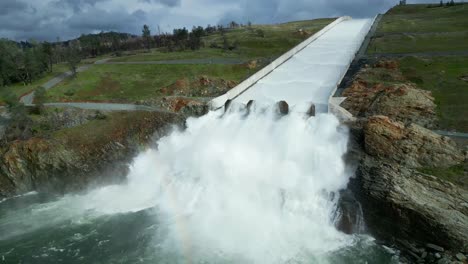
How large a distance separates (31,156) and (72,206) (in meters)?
6.69

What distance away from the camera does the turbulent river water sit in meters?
21.0

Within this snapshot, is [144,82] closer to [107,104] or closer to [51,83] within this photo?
[107,104]

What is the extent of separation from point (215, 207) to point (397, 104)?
15.6m

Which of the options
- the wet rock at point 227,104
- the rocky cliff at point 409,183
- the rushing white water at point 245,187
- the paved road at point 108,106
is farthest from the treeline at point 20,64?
the rocky cliff at point 409,183

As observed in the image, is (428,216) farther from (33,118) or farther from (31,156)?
(33,118)

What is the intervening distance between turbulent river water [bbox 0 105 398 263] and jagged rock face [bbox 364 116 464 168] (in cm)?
214

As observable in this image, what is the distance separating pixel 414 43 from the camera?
52406 millimetres

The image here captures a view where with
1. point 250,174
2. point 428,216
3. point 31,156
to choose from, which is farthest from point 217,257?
point 31,156

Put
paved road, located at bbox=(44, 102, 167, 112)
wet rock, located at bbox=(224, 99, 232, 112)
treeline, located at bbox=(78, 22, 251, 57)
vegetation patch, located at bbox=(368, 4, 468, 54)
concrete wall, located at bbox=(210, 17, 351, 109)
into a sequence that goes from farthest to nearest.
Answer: treeline, located at bbox=(78, 22, 251, 57) < vegetation patch, located at bbox=(368, 4, 468, 54) < paved road, located at bbox=(44, 102, 167, 112) < concrete wall, located at bbox=(210, 17, 351, 109) < wet rock, located at bbox=(224, 99, 232, 112)

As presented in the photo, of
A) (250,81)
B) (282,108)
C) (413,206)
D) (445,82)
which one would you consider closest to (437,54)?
(445,82)

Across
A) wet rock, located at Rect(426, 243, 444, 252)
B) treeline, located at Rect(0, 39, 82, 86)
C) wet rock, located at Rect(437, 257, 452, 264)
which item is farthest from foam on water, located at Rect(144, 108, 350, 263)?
treeline, located at Rect(0, 39, 82, 86)

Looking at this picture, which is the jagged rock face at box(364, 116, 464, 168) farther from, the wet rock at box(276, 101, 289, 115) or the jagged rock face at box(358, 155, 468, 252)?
the wet rock at box(276, 101, 289, 115)

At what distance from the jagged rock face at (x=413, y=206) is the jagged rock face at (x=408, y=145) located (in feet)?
3.82

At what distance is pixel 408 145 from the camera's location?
23.9 metres
